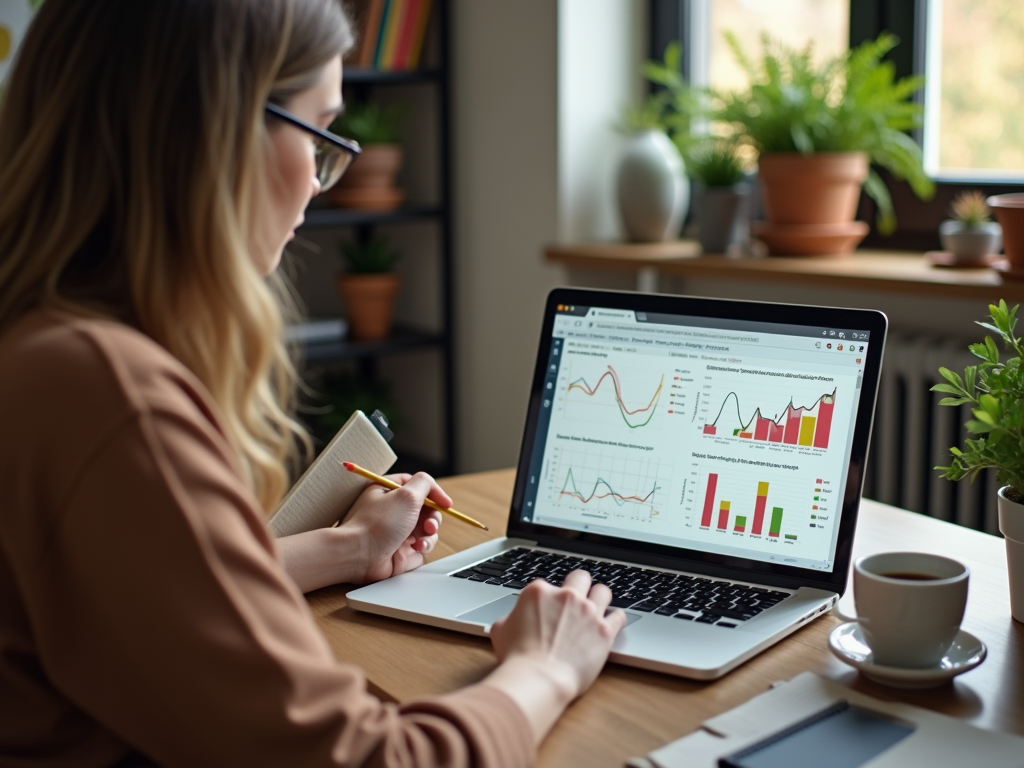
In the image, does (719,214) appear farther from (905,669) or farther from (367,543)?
(905,669)

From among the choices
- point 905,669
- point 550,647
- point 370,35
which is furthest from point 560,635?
point 370,35

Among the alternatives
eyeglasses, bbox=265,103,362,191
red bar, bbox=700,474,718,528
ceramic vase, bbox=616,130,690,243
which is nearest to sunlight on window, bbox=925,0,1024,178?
Result: ceramic vase, bbox=616,130,690,243

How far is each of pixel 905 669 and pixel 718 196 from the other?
1.66m

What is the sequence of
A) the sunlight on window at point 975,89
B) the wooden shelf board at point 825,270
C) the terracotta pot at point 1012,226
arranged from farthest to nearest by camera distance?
the sunlight on window at point 975,89 → the wooden shelf board at point 825,270 → the terracotta pot at point 1012,226

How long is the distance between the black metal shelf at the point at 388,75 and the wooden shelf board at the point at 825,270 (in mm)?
608

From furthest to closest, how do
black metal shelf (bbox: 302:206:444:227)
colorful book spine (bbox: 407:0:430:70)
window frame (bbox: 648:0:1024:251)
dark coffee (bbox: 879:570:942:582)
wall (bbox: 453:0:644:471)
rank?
colorful book spine (bbox: 407:0:430:70) < black metal shelf (bbox: 302:206:444:227) < wall (bbox: 453:0:644:471) < window frame (bbox: 648:0:1024:251) < dark coffee (bbox: 879:570:942:582)

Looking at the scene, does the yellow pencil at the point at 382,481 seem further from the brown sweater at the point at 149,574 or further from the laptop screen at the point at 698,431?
the brown sweater at the point at 149,574

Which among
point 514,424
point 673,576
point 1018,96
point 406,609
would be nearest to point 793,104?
point 1018,96

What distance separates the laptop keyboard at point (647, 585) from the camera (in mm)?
999

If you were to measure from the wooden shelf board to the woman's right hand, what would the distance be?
1183 millimetres

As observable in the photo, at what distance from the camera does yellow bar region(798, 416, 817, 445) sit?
1063 mm

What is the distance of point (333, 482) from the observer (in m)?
1.16

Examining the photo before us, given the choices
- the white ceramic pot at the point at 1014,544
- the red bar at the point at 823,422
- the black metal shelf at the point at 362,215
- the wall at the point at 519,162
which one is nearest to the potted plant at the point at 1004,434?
the white ceramic pot at the point at 1014,544

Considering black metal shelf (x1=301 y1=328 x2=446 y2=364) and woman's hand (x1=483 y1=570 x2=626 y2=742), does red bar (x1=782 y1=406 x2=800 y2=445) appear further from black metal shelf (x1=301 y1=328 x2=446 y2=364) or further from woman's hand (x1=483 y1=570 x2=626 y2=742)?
black metal shelf (x1=301 y1=328 x2=446 y2=364)
